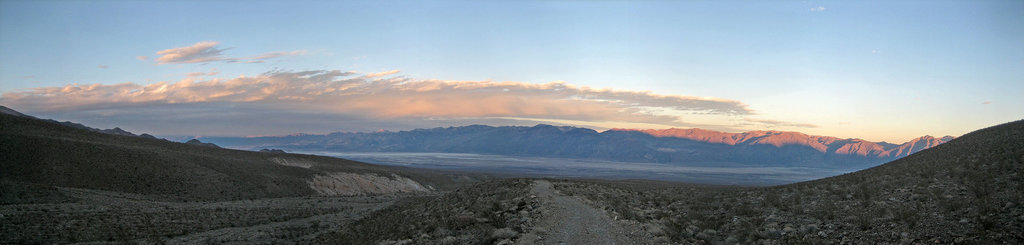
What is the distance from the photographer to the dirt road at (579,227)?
14742 mm

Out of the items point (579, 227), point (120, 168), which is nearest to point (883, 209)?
point (579, 227)

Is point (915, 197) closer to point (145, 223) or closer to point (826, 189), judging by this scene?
point (826, 189)

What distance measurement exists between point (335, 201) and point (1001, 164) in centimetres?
4606

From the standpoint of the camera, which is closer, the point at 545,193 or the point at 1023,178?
the point at 1023,178

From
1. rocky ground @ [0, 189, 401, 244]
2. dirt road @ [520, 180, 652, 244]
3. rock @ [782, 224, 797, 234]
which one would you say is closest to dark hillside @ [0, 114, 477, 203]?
rocky ground @ [0, 189, 401, 244]

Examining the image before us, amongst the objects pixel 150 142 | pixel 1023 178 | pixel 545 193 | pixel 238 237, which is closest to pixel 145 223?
pixel 238 237

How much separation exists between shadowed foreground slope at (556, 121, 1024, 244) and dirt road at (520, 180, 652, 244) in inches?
37.0

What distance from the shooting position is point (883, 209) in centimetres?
1588

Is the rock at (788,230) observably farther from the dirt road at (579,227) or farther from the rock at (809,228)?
the dirt road at (579,227)

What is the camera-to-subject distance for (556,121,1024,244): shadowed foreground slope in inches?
499

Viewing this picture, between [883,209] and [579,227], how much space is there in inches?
399

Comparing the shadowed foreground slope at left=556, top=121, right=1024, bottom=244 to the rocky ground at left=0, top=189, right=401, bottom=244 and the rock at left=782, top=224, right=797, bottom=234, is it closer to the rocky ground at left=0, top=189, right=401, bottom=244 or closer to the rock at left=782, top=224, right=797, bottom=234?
the rock at left=782, top=224, right=797, bottom=234

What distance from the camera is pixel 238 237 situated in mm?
23984

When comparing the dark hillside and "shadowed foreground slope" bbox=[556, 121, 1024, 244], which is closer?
"shadowed foreground slope" bbox=[556, 121, 1024, 244]
